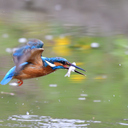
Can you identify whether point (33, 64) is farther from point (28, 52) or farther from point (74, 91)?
point (74, 91)

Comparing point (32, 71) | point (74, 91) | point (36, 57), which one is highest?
point (36, 57)

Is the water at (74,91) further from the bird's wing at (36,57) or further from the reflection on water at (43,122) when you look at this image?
the bird's wing at (36,57)

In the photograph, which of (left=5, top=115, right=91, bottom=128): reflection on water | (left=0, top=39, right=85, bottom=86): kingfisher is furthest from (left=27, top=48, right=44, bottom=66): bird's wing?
(left=5, top=115, right=91, bottom=128): reflection on water

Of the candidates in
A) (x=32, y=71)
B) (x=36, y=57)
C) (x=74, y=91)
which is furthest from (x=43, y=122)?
(x=74, y=91)

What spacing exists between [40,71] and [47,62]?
3.7 inches

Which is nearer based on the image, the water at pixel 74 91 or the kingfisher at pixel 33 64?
the kingfisher at pixel 33 64

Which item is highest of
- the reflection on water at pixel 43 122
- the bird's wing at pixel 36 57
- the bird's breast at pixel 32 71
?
the bird's wing at pixel 36 57

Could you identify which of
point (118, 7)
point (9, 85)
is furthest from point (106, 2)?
point (9, 85)

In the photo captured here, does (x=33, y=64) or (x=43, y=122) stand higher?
(x=33, y=64)

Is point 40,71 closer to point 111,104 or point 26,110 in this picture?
point 26,110

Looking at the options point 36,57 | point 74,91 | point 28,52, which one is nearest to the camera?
A: point 28,52

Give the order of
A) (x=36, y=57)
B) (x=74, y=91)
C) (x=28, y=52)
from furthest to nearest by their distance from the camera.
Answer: (x=74, y=91) < (x=36, y=57) < (x=28, y=52)

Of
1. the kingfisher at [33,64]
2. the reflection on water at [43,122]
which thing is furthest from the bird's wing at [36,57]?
the reflection on water at [43,122]

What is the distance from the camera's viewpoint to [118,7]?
26.3ft
